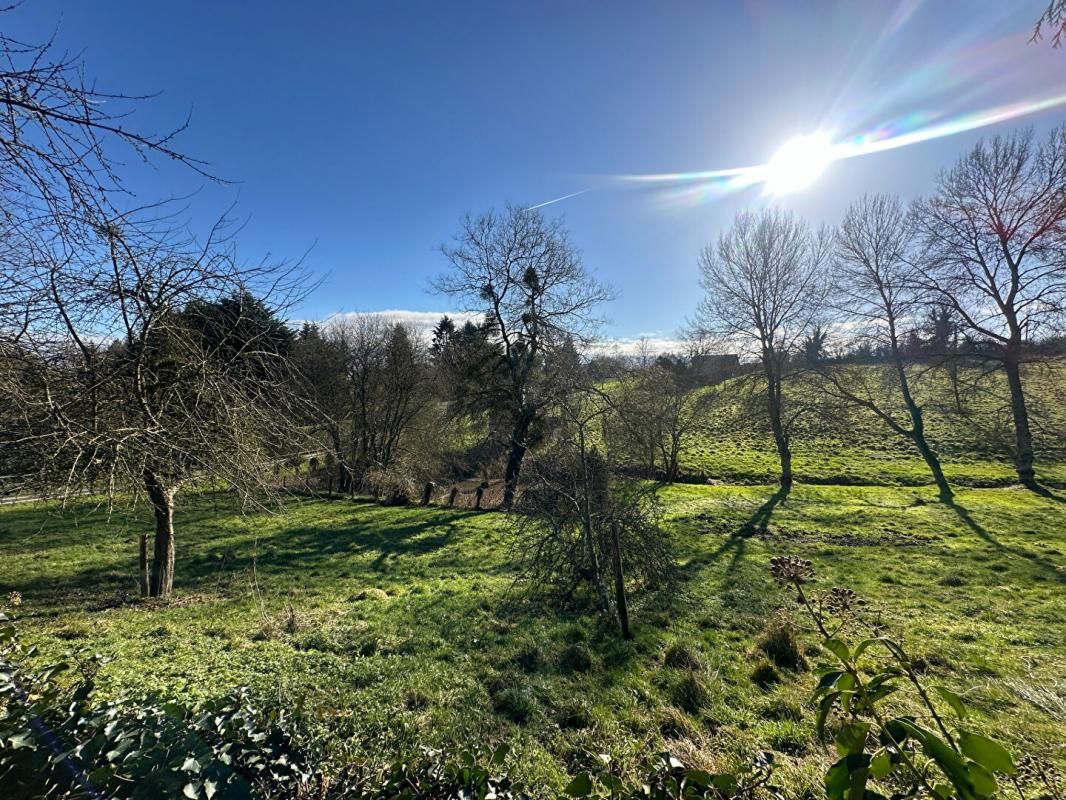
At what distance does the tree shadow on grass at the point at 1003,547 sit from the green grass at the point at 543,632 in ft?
0.29

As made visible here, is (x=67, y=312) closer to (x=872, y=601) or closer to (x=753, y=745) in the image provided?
(x=753, y=745)

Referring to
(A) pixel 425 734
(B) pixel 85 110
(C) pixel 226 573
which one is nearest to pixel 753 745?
(A) pixel 425 734

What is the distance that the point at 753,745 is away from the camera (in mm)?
3686

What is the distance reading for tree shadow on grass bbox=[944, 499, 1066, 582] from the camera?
8633 mm

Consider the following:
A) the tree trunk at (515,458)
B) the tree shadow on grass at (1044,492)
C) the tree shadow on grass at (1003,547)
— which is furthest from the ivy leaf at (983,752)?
the tree shadow on grass at (1044,492)

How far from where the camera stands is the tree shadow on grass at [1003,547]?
8633mm

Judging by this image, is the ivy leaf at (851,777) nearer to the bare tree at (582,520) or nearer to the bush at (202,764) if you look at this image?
the bush at (202,764)

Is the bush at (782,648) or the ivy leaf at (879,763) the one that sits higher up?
the ivy leaf at (879,763)

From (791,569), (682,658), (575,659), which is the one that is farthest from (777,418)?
(791,569)

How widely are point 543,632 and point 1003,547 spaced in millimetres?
11397

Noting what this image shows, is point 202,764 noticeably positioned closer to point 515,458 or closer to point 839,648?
point 839,648

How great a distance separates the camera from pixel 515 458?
61.2ft

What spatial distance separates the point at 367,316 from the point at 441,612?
23906 mm

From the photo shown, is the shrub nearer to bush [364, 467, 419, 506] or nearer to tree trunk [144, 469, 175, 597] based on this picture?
tree trunk [144, 469, 175, 597]
